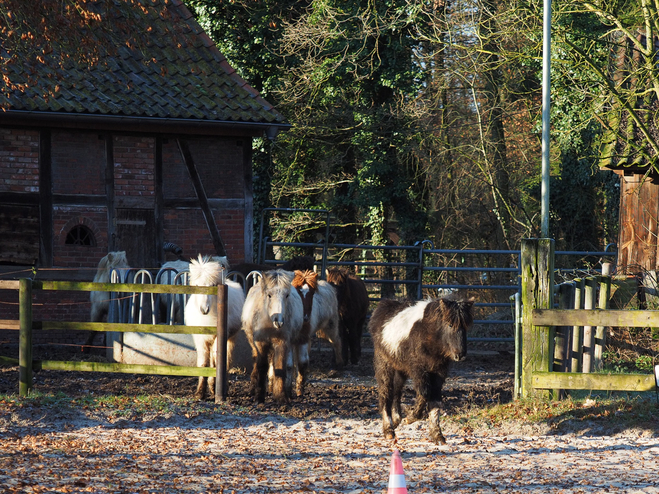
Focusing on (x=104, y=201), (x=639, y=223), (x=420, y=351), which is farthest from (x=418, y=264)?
(x=420, y=351)

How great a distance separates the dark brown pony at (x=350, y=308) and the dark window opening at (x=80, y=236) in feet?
14.7

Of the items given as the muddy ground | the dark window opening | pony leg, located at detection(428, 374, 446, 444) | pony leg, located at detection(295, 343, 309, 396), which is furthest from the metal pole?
the dark window opening

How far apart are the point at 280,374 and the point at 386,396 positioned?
179 cm

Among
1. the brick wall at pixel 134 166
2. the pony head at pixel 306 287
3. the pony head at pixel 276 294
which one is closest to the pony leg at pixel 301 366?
the pony head at pixel 306 287

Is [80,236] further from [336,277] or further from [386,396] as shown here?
[386,396]

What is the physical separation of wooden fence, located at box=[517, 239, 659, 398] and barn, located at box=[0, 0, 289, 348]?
23.2 feet

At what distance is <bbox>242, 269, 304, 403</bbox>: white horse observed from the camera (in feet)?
31.3

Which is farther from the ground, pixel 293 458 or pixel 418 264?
pixel 418 264

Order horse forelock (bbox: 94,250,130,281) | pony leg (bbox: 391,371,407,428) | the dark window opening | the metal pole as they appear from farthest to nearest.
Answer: the dark window opening < horse forelock (bbox: 94,250,130,281) < the metal pole < pony leg (bbox: 391,371,407,428)

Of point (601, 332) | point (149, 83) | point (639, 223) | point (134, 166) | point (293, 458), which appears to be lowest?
point (293, 458)

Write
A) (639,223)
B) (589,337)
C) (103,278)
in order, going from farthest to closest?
1. (639,223)
2. (103,278)
3. (589,337)

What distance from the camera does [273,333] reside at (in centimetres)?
962

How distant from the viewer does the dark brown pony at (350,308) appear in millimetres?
13266

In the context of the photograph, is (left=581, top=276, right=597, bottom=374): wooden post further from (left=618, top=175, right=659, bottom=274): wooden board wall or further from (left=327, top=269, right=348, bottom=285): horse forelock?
A: (left=618, top=175, right=659, bottom=274): wooden board wall
